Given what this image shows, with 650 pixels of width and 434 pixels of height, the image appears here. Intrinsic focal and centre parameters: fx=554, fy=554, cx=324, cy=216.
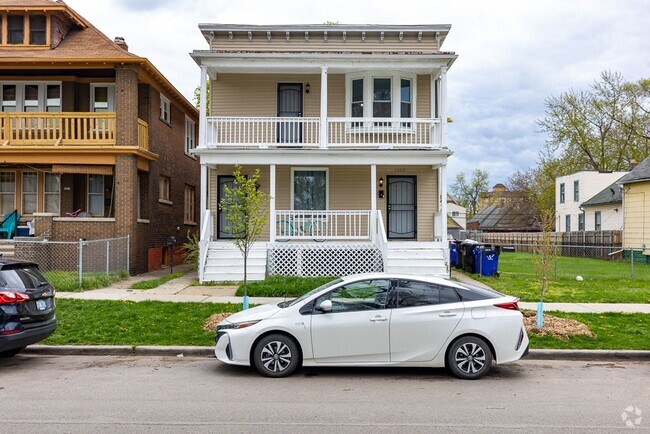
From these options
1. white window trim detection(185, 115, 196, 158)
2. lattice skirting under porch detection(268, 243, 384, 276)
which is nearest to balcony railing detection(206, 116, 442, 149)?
lattice skirting under porch detection(268, 243, 384, 276)

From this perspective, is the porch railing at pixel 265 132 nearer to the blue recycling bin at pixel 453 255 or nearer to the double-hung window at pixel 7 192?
the blue recycling bin at pixel 453 255

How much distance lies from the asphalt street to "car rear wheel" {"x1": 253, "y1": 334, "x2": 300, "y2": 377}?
18cm

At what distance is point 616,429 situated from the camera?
18.3ft

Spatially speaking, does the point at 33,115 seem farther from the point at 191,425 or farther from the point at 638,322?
the point at 638,322

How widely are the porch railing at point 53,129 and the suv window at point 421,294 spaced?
1359 cm

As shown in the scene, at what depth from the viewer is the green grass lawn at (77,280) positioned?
14320 millimetres

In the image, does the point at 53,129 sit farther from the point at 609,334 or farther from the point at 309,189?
the point at 609,334

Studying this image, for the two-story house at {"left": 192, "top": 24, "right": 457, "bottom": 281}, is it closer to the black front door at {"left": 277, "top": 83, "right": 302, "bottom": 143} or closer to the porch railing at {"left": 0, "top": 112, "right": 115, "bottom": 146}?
the black front door at {"left": 277, "top": 83, "right": 302, "bottom": 143}

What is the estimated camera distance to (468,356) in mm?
7629

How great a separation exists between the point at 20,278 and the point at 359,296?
5.08m

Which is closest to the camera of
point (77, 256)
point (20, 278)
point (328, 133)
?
point (20, 278)

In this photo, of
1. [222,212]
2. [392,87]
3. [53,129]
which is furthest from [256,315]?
[53,129]

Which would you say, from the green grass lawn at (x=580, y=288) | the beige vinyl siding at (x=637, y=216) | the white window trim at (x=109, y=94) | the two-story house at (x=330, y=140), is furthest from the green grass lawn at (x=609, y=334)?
the beige vinyl siding at (x=637, y=216)

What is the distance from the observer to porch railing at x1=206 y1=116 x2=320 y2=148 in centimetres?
1791
